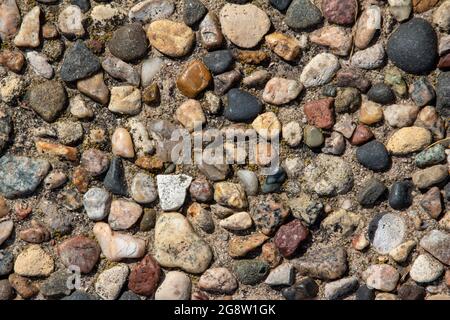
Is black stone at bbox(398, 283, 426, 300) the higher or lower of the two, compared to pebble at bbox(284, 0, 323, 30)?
lower

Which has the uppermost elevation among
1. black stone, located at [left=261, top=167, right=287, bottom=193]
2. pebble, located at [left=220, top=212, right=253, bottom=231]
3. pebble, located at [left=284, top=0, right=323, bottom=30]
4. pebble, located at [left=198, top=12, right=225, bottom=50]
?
pebble, located at [left=284, top=0, right=323, bottom=30]

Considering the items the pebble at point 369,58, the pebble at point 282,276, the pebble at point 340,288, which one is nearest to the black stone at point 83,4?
the pebble at point 369,58

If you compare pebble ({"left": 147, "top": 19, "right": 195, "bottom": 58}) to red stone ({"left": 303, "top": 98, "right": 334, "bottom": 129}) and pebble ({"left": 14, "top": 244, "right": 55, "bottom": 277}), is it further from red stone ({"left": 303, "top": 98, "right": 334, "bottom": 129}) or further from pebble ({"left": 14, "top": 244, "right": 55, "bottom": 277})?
pebble ({"left": 14, "top": 244, "right": 55, "bottom": 277})

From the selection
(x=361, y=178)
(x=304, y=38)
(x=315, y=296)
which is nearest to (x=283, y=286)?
(x=315, y=296)

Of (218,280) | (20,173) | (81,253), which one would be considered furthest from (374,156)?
(20,173)

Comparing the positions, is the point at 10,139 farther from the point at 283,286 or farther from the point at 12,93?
the point at 283,286

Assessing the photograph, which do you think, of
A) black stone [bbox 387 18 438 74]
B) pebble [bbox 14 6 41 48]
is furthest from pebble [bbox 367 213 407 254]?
pebble [bbox 14 6 41 48]
